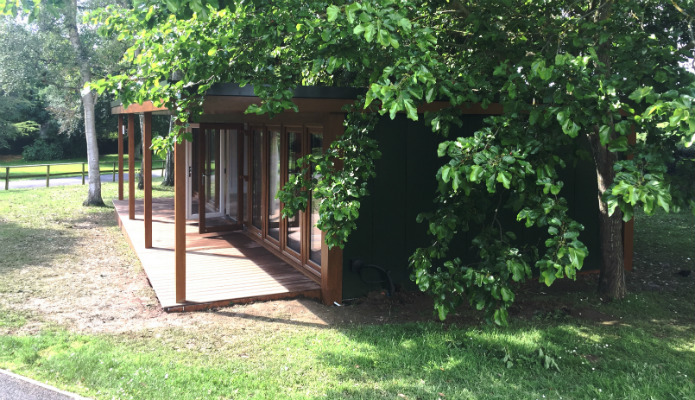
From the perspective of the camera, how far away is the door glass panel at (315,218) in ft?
22.7

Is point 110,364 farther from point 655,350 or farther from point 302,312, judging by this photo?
point 655,350

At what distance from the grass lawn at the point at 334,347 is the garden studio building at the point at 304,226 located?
1.32 ft

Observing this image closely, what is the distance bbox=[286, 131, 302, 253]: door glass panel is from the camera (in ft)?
25.0

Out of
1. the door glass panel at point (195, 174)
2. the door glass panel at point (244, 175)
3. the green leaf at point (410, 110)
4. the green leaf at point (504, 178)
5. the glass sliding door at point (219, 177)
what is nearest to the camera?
the green leaf at point (410, 110)

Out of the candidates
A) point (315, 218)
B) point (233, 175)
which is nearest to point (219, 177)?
point (233, 175)

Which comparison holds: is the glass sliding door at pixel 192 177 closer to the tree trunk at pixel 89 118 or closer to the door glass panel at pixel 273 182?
the door glass panel at pixel 273 182

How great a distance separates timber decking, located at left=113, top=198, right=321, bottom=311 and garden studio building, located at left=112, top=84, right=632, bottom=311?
0.04 ft

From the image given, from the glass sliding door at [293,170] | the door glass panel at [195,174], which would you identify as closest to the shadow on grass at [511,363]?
the glass sliding door at [293,170]

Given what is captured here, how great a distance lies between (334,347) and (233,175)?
238 inches

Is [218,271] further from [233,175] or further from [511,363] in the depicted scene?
[511,363]

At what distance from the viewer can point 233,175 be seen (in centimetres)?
1052

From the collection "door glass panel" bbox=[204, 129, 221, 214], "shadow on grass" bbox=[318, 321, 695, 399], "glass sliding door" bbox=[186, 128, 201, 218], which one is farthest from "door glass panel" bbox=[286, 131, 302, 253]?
"door glass panel" bbox=[204, 129, 221, 214]

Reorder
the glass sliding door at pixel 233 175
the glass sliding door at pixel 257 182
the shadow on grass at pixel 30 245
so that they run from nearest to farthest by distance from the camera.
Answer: the shadow on grass at pixel 30 245 < the glass sliding door at pixel 257 182 < the glass sliding door at pixel 233 175

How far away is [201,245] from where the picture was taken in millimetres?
8961
